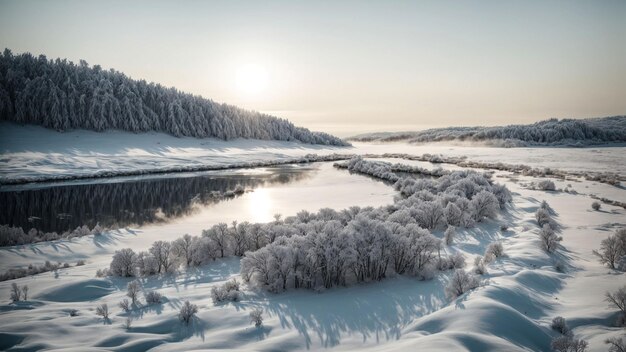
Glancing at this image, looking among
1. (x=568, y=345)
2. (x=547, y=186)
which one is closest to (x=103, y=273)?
(x=568, y=345)

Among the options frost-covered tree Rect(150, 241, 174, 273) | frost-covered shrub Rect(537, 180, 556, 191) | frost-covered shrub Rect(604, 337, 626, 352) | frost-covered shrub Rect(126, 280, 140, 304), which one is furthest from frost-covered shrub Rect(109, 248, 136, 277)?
frost-covered shrub Rect(537, 180, 556, 191)

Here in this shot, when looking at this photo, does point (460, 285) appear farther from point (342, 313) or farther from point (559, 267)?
point (559, 267)

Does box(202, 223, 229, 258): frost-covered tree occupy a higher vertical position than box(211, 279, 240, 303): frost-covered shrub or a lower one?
higher

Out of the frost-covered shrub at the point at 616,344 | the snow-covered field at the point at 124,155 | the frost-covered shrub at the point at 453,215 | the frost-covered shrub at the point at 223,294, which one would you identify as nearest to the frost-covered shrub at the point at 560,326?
the frost-covered shrub at the point at 616,344

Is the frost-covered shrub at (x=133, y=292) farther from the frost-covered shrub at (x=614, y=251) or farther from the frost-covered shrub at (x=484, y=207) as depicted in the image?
the frost-covered shrub at (x=484, y=207)

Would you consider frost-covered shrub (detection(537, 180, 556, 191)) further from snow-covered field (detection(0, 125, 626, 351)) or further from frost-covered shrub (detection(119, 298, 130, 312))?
frost-covered shrub (detection(119, 298, 130, 312))

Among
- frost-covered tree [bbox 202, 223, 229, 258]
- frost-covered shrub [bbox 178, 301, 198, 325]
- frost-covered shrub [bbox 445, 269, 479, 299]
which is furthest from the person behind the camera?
frost-covered tree [bbox 202, 223, 229, 258]
